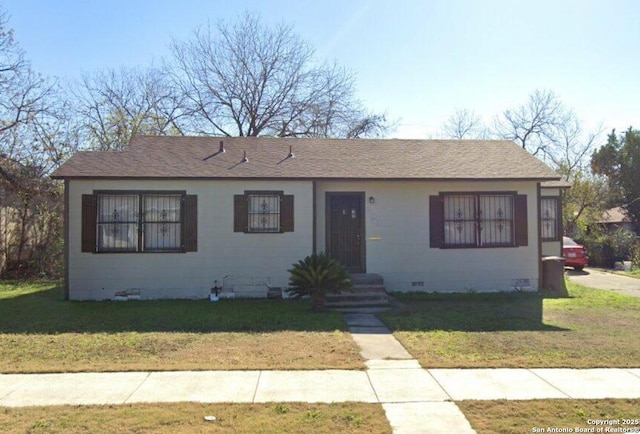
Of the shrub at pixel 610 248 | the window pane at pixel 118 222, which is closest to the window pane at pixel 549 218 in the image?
the shrub at pixel 610 248

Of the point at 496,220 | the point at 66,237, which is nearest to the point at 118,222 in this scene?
the point at 66,237

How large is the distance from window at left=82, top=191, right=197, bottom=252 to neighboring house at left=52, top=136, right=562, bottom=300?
0.9 inches

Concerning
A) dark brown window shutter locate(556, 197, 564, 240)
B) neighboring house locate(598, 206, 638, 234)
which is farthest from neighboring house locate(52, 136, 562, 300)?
neighboring house locate(598, 206, 638, 234)

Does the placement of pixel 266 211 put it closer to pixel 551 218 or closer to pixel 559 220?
pixel 551 218

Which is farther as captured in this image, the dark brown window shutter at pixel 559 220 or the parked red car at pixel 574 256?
the parked red car at pixel 574 256

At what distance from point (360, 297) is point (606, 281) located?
→ 368 inches

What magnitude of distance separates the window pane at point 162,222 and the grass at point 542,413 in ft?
26.7

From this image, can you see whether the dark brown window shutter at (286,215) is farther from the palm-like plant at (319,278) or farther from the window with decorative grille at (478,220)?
the window with decorative grille at (478,220)

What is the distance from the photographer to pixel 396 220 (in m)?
11.7

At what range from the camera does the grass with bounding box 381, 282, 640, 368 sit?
6.11 metres

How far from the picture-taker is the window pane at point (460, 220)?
38.9 ft

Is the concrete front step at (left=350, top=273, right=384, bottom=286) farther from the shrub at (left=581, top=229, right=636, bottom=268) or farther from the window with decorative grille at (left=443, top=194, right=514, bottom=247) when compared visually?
the shrub at (left=581, top=229, right=636, bottom=268)

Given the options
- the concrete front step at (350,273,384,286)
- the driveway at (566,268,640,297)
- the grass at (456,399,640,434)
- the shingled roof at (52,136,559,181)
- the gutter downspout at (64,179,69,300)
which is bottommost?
the grass at (456,399,640,434)

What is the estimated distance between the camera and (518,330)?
25.5ft
